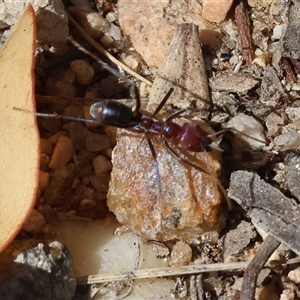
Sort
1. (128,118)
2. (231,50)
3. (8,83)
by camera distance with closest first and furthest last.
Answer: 1. (8,83)
2. (128,118)
3. (231,50)

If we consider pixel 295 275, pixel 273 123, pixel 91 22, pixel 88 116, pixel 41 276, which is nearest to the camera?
pixel 41 276

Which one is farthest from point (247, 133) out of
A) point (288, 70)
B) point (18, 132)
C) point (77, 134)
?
point (18, 132)

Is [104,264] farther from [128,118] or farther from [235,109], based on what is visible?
[235,109]

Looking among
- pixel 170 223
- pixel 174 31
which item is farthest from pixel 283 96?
pixel 170 223

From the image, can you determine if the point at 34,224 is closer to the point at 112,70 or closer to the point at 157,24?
the point at 112,70

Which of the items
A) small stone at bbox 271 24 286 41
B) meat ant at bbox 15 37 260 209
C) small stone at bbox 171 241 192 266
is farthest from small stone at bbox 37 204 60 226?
small stone at bbox 271 24 286 41

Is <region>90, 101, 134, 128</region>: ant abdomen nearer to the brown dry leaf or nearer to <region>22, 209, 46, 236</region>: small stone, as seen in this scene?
the brown dry leaf
